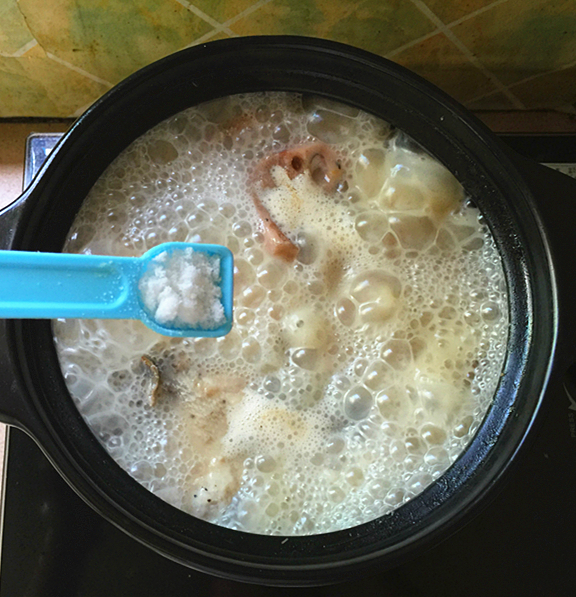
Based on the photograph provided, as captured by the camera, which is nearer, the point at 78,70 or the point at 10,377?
the point at 10,377

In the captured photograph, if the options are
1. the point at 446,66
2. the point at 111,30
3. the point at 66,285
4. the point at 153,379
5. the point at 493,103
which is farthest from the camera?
the point at 493,103

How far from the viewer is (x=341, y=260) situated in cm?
92

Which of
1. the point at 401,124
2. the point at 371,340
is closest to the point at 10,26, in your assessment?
the point at 401,124

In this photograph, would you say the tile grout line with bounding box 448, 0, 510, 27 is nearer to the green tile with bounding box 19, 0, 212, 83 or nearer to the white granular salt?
the green tile with bounding box 19, 0, 212, 83

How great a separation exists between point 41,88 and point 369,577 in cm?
108

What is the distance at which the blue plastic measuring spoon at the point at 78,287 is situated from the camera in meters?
0.67

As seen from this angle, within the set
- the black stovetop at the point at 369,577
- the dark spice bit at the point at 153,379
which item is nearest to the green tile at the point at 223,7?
the dark spice bit at the point at 153,379

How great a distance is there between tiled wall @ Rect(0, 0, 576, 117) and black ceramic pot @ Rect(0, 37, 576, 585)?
0.58ft

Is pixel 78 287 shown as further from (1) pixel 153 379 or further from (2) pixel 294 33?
(2) pixel 294 33

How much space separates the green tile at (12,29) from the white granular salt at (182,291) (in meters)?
0.54

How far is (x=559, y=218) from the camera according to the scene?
797 mm

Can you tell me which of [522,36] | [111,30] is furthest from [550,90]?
[111,30]

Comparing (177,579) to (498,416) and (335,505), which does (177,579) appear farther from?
(498,416)

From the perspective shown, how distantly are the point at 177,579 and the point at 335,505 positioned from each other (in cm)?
29
